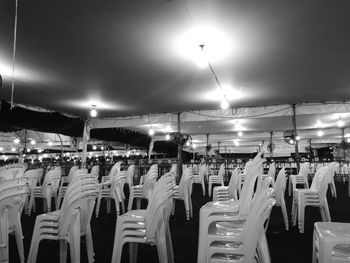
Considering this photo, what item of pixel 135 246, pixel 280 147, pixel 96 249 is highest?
pixel 280 147

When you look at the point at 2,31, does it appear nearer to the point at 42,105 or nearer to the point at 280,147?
the point at 42,105

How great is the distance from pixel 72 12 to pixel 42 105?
7289 millimetres

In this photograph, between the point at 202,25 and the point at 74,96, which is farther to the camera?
the point at 74,96

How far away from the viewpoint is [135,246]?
9.45 ft

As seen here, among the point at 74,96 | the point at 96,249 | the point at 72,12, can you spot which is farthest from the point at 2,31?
the point at 74,96

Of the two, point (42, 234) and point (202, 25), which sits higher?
point (202, 25)

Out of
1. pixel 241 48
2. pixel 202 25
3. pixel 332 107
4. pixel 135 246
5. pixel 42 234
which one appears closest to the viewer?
pixel 42 234

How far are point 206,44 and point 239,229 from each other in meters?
3.56

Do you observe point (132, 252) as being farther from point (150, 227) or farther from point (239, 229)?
point (239, 229)

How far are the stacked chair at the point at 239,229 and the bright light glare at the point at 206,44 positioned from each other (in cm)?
252

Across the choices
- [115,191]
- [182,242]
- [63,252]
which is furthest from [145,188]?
[63,252]

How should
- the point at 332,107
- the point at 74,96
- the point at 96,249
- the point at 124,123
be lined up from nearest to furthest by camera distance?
the point at 96,249 → the point at 74,96 → the point at 332,107 → the point at 124,123

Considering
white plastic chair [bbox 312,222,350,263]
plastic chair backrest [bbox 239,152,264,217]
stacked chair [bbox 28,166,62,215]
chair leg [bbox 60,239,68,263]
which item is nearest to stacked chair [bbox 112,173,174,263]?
chair leg [bbox 60,239,68,263]

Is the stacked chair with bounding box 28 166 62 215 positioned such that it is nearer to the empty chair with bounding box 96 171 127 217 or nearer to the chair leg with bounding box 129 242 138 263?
the empty chair with bounding box 96 171 127 217
